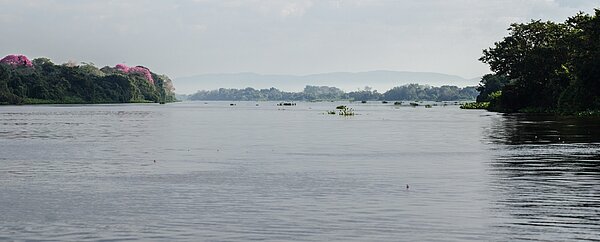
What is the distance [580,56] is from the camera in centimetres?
11481

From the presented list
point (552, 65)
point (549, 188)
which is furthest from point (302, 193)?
point (552, 65)

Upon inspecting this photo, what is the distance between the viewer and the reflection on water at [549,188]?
22.7 metres

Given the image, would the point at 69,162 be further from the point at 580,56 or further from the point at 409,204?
the point at 580,56

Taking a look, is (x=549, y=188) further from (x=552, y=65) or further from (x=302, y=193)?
(x=552, y=65)

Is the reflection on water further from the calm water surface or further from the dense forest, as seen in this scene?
the dense forest

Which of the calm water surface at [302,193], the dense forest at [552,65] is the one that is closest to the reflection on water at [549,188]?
the calm water surface at [302,193]

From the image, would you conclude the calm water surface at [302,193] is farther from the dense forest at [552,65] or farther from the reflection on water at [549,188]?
the dense forest at [552,65]

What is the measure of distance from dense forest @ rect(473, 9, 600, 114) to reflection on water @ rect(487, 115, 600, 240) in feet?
186

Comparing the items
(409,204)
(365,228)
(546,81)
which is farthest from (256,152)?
(546,81)

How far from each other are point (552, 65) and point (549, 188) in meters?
109

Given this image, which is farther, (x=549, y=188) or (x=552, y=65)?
(x=552, y=65)

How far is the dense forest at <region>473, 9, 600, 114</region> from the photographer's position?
364ft

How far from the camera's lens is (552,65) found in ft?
444

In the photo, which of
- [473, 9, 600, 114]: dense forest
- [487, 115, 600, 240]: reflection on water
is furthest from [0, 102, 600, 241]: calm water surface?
[473, 9, 600, 114]: dense forest
